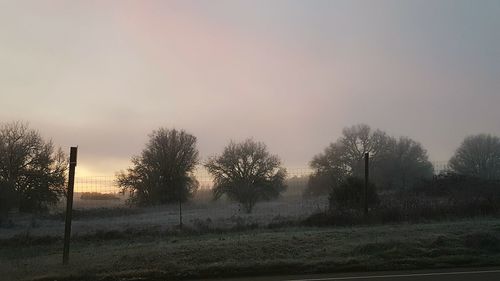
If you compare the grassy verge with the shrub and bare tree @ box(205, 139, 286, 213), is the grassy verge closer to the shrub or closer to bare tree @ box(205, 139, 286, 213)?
the shrub

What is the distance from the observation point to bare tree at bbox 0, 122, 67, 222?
56062 millimetres

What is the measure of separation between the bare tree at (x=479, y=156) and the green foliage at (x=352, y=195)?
50.1 meters

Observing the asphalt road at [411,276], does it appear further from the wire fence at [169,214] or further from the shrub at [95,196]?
the shrub at [95,196]

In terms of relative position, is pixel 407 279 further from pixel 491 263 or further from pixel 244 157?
pixel 244 157

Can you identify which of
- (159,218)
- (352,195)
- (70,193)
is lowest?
(159,218)

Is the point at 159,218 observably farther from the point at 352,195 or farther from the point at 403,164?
the point at 403,164

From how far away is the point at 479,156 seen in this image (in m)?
80.7

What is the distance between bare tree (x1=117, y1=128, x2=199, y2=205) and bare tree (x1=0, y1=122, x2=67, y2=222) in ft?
63.5

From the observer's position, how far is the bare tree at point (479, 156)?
78500mm

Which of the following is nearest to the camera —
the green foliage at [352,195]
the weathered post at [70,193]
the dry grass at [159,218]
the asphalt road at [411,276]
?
the asphalt road at [411,276]

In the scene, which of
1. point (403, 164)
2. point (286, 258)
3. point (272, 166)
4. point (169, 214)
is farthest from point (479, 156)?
point (286, 258)

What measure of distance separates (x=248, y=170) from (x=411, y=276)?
2596 inches

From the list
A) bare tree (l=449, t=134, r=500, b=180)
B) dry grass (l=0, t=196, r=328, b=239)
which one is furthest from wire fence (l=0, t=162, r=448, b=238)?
bare tree (l=449, t=134, r=500, b=180)

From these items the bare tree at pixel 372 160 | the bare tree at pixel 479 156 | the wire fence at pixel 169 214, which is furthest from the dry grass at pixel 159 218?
the bare tree at pixel 479 156
